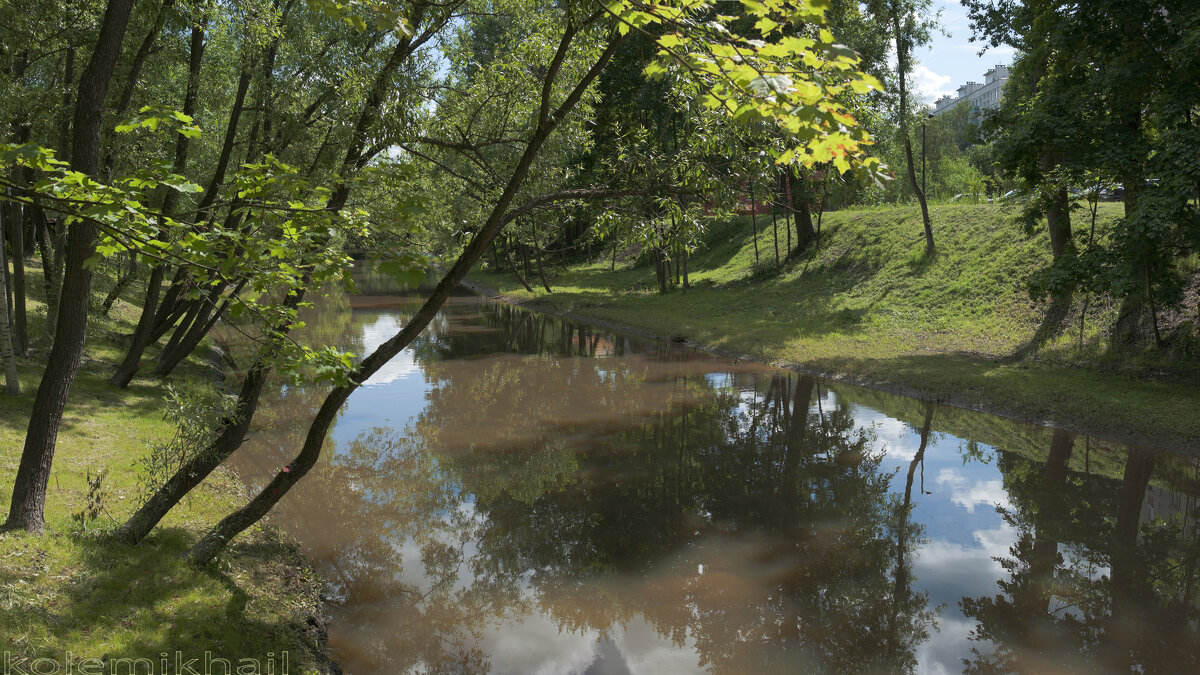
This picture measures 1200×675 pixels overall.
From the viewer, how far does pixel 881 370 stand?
15.8 m

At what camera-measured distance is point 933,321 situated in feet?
65.7

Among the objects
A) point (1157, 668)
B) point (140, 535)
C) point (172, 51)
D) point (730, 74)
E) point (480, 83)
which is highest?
point (172, 51)

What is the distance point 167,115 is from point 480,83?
3544 millimetres

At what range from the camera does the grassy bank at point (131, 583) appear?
4.66m

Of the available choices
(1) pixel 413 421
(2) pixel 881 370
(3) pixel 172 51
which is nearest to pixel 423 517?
(1) pixel 413 421

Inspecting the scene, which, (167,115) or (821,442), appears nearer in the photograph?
(167,115)

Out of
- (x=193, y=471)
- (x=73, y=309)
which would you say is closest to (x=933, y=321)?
(x=193, y=471)

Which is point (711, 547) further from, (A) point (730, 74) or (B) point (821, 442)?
(A) point (730, 74)

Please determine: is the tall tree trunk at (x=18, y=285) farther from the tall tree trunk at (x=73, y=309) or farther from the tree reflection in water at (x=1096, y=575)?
the tree reflection in water at (x=1096, y=575)

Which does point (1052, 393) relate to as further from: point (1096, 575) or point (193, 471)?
point (193, 471)

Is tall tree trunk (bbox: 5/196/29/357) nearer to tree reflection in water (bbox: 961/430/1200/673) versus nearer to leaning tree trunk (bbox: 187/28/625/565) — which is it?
leaning tree trunk (bbox: 187/28/625/565)
